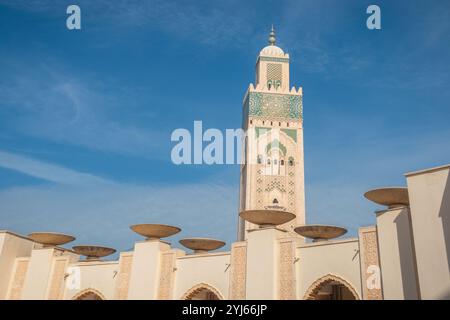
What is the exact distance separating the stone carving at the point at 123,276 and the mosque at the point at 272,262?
1.1 inches

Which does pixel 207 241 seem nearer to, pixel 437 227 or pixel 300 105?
pixel 437 227

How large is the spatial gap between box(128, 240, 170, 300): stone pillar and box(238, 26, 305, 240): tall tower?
27.2 ft

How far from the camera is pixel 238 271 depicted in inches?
462

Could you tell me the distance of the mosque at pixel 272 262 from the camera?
347 inches

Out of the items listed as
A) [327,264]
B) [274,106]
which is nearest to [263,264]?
[327,264]

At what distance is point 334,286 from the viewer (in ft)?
47.0

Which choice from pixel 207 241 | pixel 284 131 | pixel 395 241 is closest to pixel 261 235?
pixel 207 241

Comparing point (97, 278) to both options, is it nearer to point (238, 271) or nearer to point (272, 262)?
point (238, 271)

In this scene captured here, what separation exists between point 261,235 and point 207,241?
2.42 metres

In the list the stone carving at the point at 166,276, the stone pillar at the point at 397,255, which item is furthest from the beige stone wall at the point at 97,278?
the stone pillar at the point at 397,255

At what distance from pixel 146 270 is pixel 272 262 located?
3918mm

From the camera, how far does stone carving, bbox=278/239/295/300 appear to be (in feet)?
35.6

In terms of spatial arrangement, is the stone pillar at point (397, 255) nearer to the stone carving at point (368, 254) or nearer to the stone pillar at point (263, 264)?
the stone carving at point (368, 254)

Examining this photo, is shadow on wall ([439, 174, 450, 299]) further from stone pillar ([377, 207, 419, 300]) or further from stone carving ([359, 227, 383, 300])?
stone carving ([359, 227, 383, 300])
